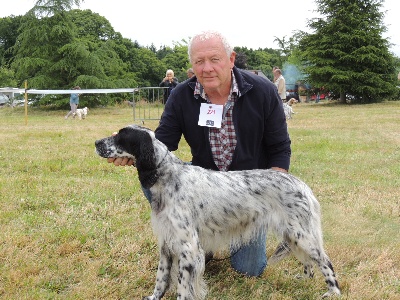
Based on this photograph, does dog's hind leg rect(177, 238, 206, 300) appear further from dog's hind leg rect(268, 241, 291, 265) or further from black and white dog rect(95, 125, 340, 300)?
dog's hind leg rect(268, 241, 291, 265)

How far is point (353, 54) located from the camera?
28.5 m

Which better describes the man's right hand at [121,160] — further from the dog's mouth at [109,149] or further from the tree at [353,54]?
the tree at [353,54]

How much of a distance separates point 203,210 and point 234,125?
0.72m

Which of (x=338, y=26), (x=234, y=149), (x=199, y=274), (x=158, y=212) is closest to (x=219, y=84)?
(x=234, y=149)

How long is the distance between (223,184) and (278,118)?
0.75 meters

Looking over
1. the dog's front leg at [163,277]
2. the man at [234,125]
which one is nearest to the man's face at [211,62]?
the man at [234,125]

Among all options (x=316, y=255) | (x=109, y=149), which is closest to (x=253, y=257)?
(x=316, y=255)

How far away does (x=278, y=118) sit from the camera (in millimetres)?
3400

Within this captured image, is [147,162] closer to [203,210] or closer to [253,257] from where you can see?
[203,210]

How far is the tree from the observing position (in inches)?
1115

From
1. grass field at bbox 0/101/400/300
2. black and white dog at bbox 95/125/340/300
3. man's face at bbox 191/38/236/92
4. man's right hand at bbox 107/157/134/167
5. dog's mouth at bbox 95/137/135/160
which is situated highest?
man's face at bbox 191/38/236/92

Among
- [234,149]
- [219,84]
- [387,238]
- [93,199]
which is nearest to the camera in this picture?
[219,84]

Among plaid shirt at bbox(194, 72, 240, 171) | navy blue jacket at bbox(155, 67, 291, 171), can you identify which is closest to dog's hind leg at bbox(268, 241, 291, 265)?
navy blue jacket at bbox(155, 67, 291, 171)

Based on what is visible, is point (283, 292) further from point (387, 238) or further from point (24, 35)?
point (24, 35)
